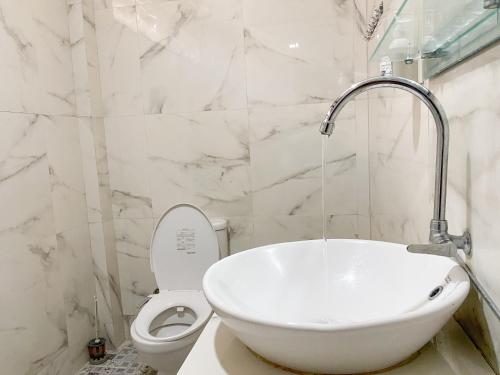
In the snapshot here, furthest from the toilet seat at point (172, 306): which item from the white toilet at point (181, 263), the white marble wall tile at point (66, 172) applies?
the white marble wall tile at point (66, 172)

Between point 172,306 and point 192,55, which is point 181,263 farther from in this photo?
point 192,55

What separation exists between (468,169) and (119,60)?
5.98 ft

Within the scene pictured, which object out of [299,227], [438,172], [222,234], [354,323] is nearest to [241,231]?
[222,234]

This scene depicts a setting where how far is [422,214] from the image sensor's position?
1.01 m

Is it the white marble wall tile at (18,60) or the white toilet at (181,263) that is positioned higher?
the white marble wall tile at (18,60)

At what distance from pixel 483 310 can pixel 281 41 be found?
61.3 inches

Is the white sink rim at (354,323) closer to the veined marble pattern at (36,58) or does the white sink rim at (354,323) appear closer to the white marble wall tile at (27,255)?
the white marble wall tile at (27,255)

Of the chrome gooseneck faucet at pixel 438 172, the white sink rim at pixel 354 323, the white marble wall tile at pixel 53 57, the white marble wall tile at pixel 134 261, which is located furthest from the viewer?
the white marble wall tile at pixel 134 261

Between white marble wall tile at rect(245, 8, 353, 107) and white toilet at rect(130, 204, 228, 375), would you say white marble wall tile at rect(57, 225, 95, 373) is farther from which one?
white marble wall tile at rect(245, 8, 353, 107)

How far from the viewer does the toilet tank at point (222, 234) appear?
188 cm

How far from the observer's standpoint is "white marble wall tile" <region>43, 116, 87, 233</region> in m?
1.80

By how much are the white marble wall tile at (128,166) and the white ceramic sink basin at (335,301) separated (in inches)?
51.0

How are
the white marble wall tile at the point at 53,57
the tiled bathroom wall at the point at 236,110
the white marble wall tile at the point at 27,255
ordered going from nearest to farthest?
the white marble wall tile at the point at 27,255 < the white marble wall tile at the point at 53,57 < the tiled bathroom wall at the point at 236,110

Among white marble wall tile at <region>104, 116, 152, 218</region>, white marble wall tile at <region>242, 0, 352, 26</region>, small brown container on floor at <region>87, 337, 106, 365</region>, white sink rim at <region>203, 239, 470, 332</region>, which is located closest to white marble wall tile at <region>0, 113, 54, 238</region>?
white marble wall tile at <region>104, 116, 152, 218</region>
